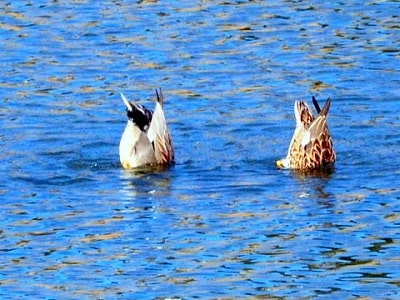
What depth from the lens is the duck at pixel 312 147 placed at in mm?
13836

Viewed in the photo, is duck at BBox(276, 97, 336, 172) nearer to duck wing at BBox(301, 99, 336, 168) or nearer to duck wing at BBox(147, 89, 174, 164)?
duck wing at BBox(301, 99, 336, 168)

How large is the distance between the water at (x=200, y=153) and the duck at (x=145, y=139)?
16cm

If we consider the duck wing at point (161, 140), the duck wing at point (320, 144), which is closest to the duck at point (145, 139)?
the duck wing at point (161, 140)

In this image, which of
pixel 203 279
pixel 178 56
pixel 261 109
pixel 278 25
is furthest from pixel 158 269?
pixel 278 25

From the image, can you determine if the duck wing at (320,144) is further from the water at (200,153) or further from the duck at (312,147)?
the water at (200,153)

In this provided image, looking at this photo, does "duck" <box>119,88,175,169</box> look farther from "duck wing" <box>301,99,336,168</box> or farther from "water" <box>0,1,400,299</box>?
"duck wing" <box>301,99,336,168</box>

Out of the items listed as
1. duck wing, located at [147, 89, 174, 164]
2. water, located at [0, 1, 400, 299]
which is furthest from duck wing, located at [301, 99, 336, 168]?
duck wing, located at [147, 89, 174, 164]

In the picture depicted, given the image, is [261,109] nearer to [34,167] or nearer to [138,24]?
[34,167]

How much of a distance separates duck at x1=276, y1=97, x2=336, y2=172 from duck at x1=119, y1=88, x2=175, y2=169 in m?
1.01

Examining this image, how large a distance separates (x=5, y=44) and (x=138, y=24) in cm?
177

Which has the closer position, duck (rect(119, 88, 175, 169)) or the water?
the water

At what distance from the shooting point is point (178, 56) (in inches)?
700

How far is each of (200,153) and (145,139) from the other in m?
0.52

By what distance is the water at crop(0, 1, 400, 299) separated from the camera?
1027 cm
